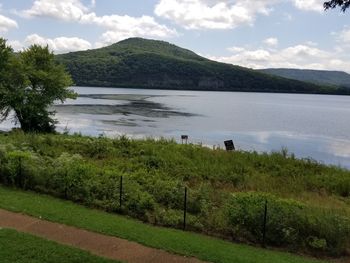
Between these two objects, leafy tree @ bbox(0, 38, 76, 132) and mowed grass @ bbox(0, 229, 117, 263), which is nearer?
mowed grass @ bbox(0, 229, 117, 263)

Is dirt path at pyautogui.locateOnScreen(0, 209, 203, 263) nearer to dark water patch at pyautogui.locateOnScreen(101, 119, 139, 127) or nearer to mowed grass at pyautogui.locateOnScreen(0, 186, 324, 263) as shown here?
mowed grass at pyautogui.locateOnScreen(0, 186, 324, 263)

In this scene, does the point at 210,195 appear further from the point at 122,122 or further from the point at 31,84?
the point at 122,122

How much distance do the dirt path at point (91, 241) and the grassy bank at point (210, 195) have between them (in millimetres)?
2603

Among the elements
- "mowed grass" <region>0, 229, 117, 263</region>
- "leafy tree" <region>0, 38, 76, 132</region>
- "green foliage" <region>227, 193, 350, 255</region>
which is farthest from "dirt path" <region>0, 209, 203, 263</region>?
"leafy tree" <region>0, 38, 76, 132</region>

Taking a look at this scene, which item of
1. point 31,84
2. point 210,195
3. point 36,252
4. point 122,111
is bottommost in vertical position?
point 122,111

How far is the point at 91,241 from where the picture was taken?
36.5ft

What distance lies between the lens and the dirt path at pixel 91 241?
1037 centimetres

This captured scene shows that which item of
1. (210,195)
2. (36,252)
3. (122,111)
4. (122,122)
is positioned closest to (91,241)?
(36,252)

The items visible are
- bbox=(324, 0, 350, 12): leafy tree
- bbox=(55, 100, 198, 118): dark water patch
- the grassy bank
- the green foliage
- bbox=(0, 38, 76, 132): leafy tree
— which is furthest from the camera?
bbox=(55, 100, 198, 118): dark water patch

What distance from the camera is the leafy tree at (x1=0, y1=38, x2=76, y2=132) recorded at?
4381 cm

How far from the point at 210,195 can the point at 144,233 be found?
15.5ft

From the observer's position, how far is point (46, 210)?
13258 millimetres

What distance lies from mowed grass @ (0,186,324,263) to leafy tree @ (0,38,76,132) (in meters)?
31.0

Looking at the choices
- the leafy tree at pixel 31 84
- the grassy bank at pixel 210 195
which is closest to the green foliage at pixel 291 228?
the grassy bank at pixel 210 195
